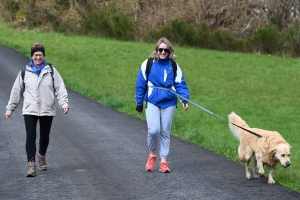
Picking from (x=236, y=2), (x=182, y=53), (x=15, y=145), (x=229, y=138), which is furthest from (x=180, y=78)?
(x=236, y=2)

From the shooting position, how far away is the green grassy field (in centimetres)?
1527

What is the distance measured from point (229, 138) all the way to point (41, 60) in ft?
19.2

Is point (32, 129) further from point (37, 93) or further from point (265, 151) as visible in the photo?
point (265, 151)

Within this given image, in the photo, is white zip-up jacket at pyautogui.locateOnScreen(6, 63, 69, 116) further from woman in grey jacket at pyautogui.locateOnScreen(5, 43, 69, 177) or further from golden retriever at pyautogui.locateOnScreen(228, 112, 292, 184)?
golden retriever at pyautogui.locateOnScreen(228, 112, 292, 184)

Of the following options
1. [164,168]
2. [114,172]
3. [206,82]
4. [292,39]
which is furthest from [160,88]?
[292,39]

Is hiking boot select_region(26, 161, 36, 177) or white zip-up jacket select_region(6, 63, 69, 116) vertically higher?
white zip-up jacket select_region(6, 63, 69, 116)

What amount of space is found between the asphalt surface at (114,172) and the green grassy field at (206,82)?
26.4 inches

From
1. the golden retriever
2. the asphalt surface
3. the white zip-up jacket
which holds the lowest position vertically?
the asphalt surface

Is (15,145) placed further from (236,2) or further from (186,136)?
(236,2)

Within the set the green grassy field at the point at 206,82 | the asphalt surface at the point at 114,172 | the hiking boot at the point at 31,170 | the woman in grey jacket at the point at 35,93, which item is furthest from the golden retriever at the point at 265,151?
the hiking boot at the point at 31,170

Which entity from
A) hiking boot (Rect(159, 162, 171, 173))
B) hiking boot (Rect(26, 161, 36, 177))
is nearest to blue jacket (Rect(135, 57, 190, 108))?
hiking boot (Rect(159, 162, 171, 173))

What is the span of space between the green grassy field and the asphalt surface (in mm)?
670

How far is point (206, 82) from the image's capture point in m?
26.7

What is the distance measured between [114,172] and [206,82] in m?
17.2
